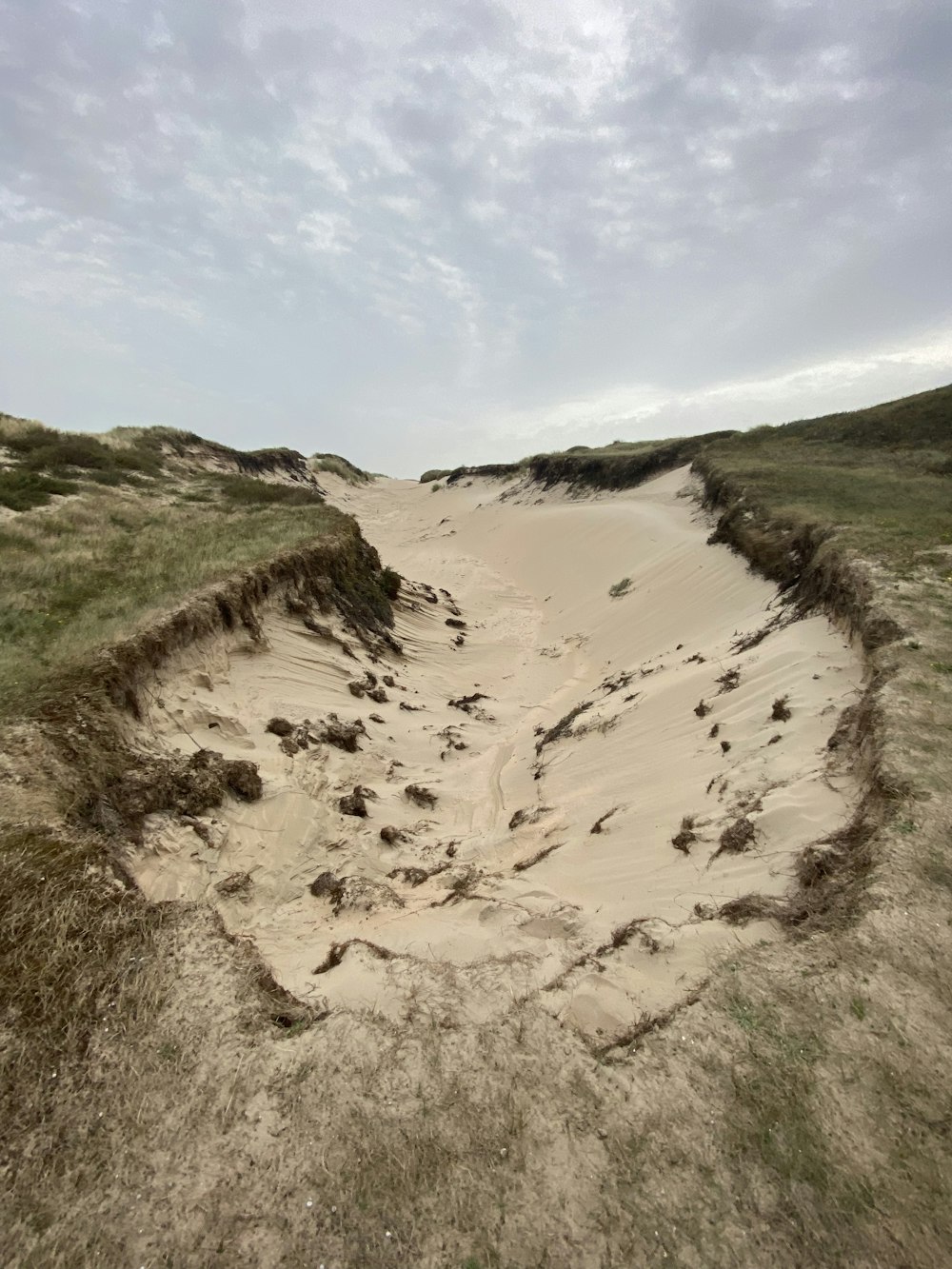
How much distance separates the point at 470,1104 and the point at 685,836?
3.22 meters

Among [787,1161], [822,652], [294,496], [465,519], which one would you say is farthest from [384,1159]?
[465,519]

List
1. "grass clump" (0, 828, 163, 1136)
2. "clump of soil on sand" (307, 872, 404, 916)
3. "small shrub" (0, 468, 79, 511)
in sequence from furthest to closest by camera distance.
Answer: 1. "small shrub" (0, 468, 79, 511)
2. "clump of soil on sand" (307, 872, 404, 916)
3. "grass clump" (0, 828, 163, 1136)

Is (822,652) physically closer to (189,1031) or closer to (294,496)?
(189,1031)

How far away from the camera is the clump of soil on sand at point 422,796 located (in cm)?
774

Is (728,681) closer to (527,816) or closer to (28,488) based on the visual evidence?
(527,816)

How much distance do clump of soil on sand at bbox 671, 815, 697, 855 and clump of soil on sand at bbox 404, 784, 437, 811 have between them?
320 cm

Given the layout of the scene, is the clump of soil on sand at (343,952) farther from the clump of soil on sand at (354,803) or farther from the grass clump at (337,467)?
the grass clump at (337,467)

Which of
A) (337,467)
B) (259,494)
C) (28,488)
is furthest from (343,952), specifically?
(337,467)

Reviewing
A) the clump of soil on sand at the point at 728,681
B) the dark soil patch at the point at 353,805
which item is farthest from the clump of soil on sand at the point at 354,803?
the clump of soil on sand at the point at 728,681

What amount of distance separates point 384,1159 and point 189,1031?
1.42 metres

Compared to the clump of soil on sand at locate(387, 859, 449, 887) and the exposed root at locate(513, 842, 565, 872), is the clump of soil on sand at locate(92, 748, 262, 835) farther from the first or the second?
the exposed root at locate(513, 842, 565, 872)

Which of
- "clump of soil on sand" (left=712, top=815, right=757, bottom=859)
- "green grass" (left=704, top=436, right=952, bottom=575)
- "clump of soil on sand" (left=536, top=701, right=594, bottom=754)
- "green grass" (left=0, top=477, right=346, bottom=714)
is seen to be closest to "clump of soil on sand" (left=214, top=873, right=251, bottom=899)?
"green grass" (left=0, top=477, right=346, bottom=714)

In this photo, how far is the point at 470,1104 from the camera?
3.21 metres

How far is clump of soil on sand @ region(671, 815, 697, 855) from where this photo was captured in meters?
5.54
